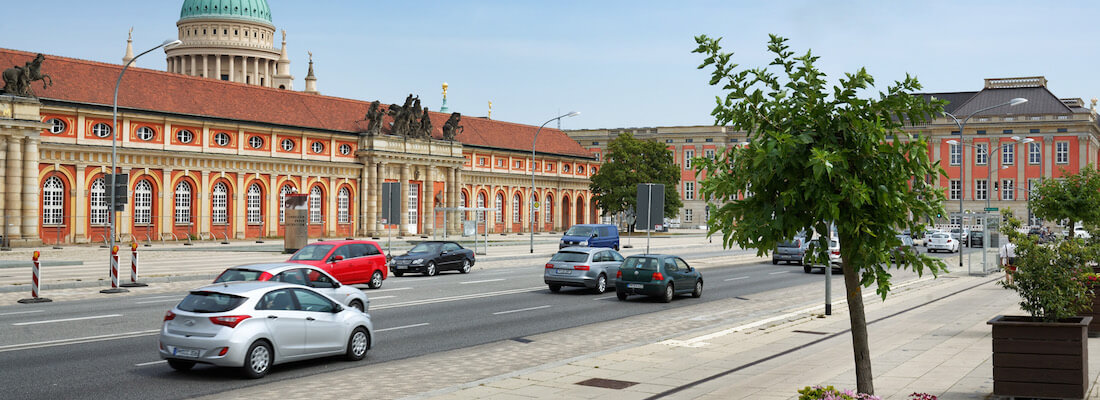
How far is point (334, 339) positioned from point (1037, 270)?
939 centimetres

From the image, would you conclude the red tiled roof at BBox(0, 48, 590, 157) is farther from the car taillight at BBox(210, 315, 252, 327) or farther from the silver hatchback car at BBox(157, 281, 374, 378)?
the car taillight at BBox(210, 315, 252, 327)

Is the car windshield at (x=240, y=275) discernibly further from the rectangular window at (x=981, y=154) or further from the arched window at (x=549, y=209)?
the rectangular window at (x=981, y=154)

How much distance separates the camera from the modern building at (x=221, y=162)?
5162cm

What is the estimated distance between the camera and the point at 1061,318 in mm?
9953

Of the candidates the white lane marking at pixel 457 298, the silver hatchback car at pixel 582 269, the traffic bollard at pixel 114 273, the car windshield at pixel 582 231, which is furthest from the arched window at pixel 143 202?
the silver hatchback car at pixel 582 269

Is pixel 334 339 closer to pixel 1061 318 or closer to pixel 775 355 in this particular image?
pixel 775 355

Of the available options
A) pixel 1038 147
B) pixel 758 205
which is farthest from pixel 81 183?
pixel 1038 147

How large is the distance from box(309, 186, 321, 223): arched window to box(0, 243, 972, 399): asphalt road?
120ft

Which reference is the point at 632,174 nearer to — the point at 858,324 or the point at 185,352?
the point at 185,352

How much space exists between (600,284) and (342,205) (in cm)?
4690

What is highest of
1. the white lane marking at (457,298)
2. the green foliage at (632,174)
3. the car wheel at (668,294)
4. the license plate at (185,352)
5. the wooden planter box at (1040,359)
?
the green foliage at (632,174)

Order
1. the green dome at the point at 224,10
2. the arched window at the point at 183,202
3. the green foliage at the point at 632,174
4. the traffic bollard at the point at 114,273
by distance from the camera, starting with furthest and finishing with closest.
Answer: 1. the green dome at the point at 224,10
2. the green foliage at the point at 632,174
3. the arched window at the point at 183,202
4. the traffic bollard at the point at 114,273

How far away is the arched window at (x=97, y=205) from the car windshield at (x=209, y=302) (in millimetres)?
46374

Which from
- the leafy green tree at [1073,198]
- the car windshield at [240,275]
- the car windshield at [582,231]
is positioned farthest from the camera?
the car windshield at [582,231]
